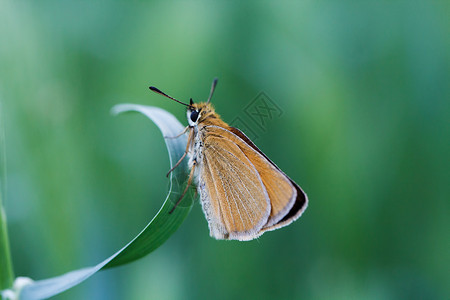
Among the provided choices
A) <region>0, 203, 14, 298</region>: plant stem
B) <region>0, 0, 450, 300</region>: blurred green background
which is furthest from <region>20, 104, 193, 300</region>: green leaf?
<region>0, 0, 450, 300</region>: blurred green background

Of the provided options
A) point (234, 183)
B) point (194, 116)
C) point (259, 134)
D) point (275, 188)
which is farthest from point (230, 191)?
point (259, 134)

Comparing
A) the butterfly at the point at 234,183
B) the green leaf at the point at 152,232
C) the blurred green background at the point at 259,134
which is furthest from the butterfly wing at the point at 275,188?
the blurred green background at the point at 259,134

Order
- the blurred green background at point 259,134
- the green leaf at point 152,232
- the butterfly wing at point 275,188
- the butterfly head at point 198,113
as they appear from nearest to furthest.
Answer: the green leaf at point 152,232
the butterfly wing at point 275,188
the butterfly head at point 198,113
the blurred green background at point 259,134

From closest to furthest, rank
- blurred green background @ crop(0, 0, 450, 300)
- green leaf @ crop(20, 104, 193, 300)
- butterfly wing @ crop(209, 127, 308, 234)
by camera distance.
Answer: green leaf @ crop(20, 104, 193, 300) < butterfly wing @ crop(209, 127, 308, 234) < blurred green background @ crop(0, 0, 450, 300)

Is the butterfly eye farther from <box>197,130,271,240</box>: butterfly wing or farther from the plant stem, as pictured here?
the plant stem

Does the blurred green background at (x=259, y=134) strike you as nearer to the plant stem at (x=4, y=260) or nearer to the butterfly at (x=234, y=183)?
the butterfly at (x=234, y=183)

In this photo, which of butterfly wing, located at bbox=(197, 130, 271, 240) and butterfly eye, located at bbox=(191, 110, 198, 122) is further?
butterfly eye, located at bbox=(191, 110, 198, 122)
